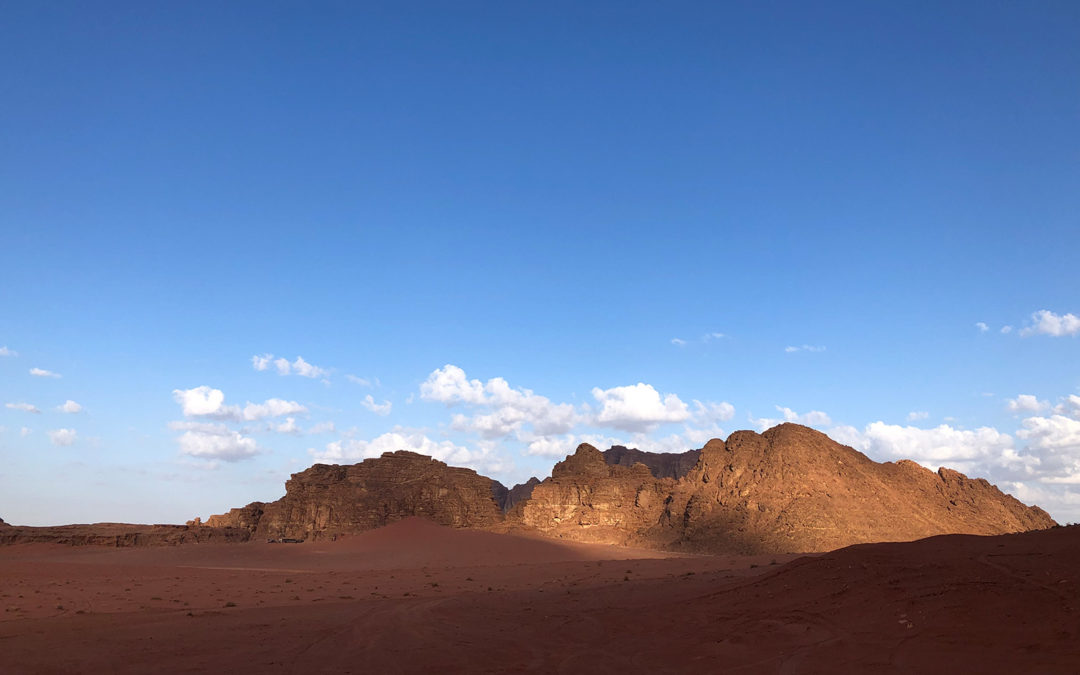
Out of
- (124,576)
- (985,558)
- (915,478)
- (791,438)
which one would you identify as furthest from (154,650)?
(915,478)

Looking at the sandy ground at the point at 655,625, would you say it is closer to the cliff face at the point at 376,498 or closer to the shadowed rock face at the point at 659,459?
the cliff face at the point at 376,498

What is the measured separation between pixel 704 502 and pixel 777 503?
19.7 ft

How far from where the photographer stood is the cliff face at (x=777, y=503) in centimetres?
4538

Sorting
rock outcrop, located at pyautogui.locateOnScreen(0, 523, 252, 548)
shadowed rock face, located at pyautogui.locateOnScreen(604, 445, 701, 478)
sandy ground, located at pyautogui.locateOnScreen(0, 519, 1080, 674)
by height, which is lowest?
sandy ground, located at pyautogui.locateOnScreen(0, 519, 1080, 674)

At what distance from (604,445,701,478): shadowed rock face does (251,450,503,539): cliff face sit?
48.0m

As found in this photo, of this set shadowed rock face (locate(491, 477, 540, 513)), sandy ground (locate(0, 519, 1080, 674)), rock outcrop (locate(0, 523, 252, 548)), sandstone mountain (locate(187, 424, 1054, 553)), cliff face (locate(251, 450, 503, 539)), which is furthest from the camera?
shadowed rock face (locate(491, 477, 540, 513))

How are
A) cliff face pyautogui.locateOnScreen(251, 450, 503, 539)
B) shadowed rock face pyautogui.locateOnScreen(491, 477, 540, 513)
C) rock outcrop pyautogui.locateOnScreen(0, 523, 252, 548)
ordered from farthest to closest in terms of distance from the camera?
shadowed rock face pyautogui.locateOnScreen(491, 477, 540, 513)
cliff face pyautogui.locateOnScreen(251, 450, 503, 539)
rock outcrop pyautogui.locateOnScreen(0, 523, 252, 548)

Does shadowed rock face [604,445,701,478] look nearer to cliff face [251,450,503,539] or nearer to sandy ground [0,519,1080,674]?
cliff face [251,450,503,539]

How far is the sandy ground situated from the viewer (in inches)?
360

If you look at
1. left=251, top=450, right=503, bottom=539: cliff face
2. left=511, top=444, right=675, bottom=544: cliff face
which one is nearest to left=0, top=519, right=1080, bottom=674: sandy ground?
left=511, top=444, right=675, bottom=544: cliff face

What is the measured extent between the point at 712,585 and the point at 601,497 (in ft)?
147

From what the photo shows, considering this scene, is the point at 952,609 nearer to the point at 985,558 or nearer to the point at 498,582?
the point at 985,558

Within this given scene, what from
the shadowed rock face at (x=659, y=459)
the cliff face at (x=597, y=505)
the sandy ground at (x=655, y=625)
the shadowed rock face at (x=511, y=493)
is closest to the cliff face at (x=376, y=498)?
the cliff face at (x=597, y=505)

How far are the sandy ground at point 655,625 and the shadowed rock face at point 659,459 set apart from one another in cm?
9196
